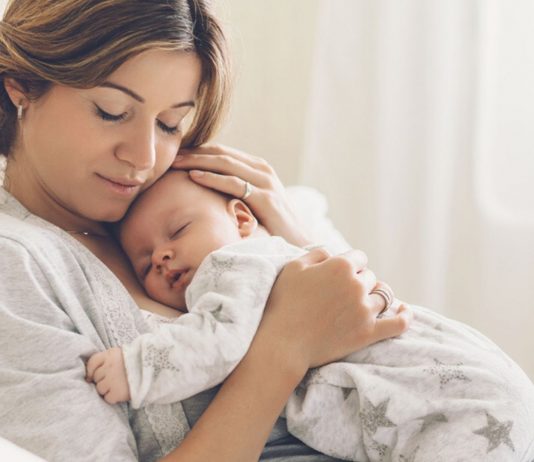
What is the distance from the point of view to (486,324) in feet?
8.36

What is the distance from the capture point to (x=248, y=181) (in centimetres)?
169

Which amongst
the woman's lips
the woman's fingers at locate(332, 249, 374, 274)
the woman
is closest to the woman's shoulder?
the woman

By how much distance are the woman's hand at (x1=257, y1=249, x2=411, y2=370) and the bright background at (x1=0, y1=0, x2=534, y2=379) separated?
1.19 metres

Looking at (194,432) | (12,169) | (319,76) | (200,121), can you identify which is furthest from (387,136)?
→ (194,432)

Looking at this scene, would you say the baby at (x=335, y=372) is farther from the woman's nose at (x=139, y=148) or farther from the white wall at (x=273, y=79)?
the white wall at (x=273, y=79)

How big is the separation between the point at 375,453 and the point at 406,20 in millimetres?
1655

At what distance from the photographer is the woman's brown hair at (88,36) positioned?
1.34 m

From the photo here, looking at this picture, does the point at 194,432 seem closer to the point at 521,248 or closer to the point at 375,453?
the point at 375,453

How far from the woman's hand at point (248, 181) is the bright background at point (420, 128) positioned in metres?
0.63

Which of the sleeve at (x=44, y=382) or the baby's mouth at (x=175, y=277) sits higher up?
the baby's mouth at (x=175, y=277)

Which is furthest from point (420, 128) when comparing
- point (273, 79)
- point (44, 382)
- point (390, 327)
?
point (44, 382)

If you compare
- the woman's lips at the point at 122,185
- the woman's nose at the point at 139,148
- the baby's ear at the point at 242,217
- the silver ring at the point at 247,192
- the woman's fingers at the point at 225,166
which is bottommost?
the baby's ear at the point at 242,217

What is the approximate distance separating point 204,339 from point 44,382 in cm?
22

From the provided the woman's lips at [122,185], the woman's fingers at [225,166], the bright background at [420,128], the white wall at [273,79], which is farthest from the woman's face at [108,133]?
the white wall at [273,79]
